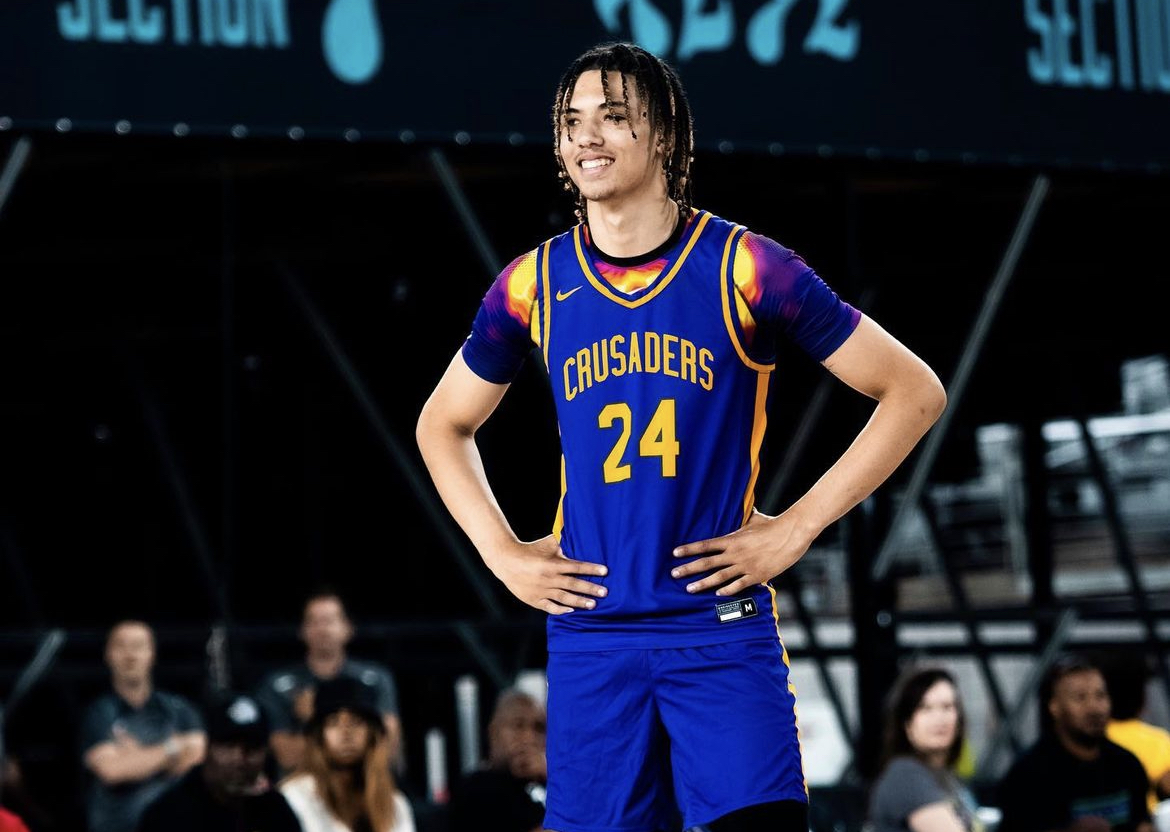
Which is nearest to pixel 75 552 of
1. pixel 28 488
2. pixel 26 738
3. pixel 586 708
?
pixel 28 488

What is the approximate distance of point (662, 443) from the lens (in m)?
2.90

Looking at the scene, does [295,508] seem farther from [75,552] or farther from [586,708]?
[586,708]

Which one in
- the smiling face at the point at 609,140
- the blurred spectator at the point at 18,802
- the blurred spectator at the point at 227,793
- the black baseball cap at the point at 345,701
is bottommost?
the blurred spectator at the point at 18,802

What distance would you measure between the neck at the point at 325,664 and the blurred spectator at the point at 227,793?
1.56m

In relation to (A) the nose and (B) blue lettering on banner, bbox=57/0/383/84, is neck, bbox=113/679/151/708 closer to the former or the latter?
(B) blue lettering on banner, bbox=57/0/383/84

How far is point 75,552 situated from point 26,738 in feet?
14.7

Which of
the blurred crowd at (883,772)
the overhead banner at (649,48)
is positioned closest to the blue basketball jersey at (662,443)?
the blurred crowd at (883,772)

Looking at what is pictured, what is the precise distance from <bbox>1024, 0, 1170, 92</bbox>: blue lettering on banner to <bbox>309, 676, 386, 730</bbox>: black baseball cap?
4.39 metres

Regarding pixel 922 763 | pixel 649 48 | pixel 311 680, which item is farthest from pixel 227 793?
pixel 649 48

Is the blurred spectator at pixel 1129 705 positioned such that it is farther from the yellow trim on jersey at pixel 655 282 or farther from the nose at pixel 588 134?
the nose at pixel 588 134

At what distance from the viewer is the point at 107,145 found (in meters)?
7.46

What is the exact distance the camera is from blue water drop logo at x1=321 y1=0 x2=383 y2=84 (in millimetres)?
7441

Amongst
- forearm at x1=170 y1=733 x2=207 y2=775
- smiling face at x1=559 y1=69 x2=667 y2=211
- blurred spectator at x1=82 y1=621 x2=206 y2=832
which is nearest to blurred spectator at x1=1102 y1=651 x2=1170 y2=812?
blurred spectator at x1=82 y1=621 x2=206 y2=832

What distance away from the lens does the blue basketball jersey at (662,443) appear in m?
2.89
